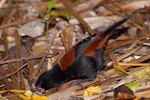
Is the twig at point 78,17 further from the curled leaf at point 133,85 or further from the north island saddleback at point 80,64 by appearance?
the curled leaf at point 133,85

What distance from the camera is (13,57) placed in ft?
11.3

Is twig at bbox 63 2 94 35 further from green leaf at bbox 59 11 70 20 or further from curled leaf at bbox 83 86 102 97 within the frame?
curled leaf at bbox 83 86 102 97

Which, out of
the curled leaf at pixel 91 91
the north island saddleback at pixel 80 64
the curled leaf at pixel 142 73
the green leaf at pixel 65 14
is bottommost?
the curled leaf at pixel 91 91

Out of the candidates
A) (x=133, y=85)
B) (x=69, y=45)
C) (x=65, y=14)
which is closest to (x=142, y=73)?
(x=133, y=85)

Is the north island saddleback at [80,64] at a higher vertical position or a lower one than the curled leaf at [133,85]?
higher

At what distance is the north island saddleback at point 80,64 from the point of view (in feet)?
9.25

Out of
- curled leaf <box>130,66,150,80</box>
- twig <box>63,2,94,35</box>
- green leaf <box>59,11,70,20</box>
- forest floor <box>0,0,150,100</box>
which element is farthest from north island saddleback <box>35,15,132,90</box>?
green leaf <box>59,11,70,20</box>

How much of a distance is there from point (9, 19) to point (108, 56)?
118cm

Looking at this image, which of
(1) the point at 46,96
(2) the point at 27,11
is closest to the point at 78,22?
(2) the point at 27,11

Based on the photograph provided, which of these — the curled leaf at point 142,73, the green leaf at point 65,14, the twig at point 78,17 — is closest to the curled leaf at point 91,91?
the curled leaf at point 142,73

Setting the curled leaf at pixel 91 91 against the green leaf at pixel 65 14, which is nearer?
the curled leaf at pixel 91 91

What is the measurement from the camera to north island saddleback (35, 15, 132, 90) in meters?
2.82

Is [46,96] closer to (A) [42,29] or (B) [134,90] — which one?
(B) [134,90]

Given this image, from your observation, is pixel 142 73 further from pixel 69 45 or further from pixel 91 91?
pixel 69 45
